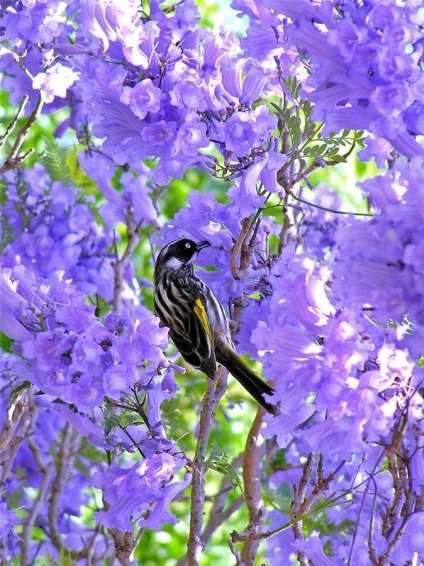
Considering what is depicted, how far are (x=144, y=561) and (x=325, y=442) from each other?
3555 mm

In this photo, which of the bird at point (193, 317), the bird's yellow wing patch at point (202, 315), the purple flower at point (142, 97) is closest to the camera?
the purple flower at point (142, 97)

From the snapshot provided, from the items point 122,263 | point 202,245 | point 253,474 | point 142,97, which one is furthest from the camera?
point 122,263

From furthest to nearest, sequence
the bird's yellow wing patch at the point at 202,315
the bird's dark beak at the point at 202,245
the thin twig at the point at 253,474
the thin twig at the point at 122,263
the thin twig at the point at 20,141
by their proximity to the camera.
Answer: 1. the thin twig at the point at 122,263
2. the bird's yellow wing patch at the point at 202,315
3. the thin twig at the point at 253,474
4. the bird's dark beak at the point at 202,245
5. the thin twig at the point at 20,141

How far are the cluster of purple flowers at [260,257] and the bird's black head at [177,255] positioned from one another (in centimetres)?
29

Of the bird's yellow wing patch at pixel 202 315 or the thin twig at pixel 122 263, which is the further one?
the thin twig at pixel 122 263

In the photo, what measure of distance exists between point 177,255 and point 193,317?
24 centimetres

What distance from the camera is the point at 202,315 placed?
311 centimetres

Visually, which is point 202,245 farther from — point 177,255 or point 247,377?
point 177,255

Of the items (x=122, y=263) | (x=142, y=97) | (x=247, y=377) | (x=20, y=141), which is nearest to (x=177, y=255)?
(x=122, y=263)

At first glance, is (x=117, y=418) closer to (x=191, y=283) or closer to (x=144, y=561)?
(x=191, y=283)

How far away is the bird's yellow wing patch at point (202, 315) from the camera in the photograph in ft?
9.95

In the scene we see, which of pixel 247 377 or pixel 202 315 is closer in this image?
pixel 247 377

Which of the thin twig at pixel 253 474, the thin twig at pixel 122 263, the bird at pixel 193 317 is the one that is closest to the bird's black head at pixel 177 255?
the bird at pixel 193 317

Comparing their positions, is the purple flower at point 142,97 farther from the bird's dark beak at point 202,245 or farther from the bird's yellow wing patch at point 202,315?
the bird's yellow wing patch at point 202,315
